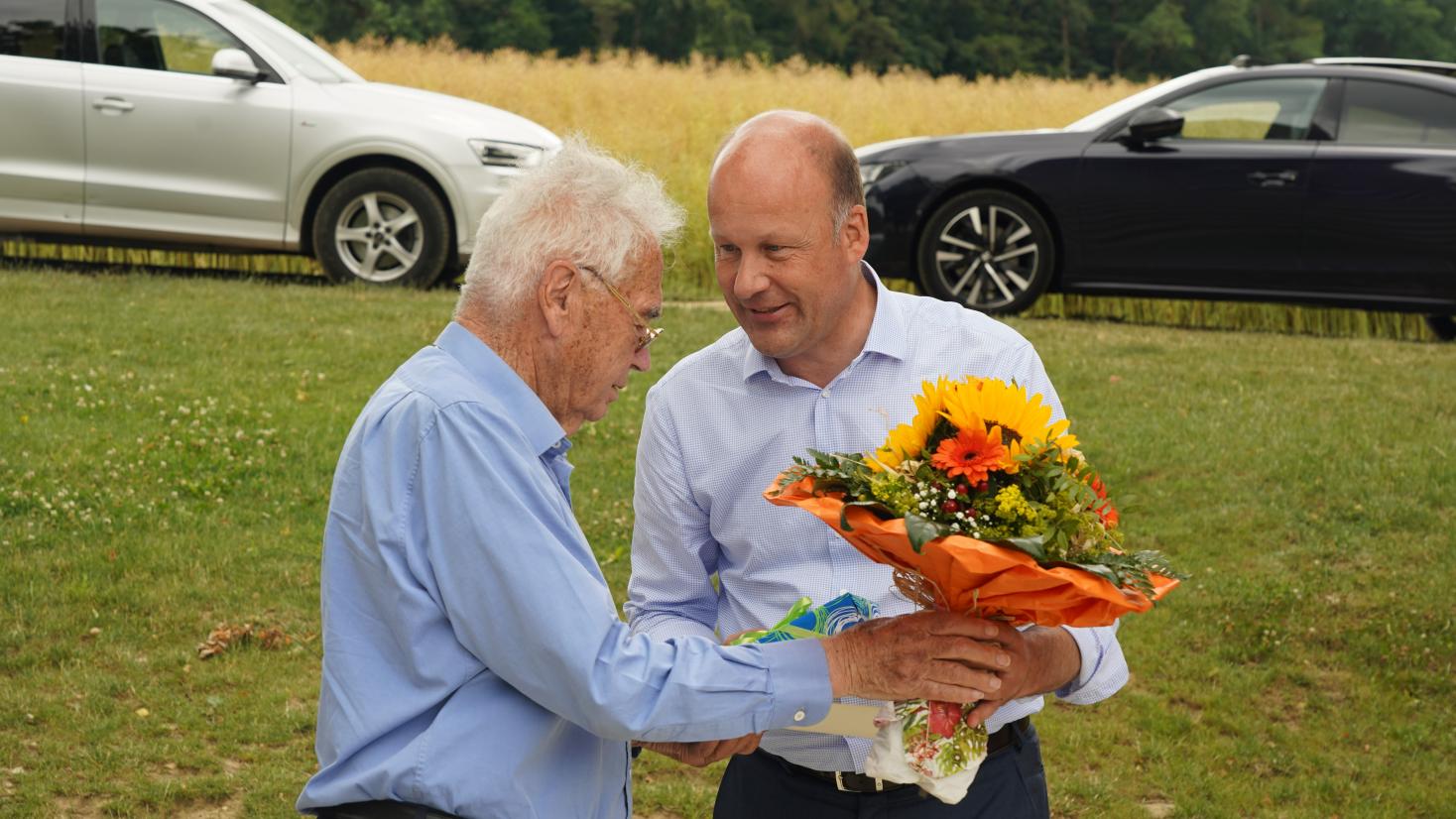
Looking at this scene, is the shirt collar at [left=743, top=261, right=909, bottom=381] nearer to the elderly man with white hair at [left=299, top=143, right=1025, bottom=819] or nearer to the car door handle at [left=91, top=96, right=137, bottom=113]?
the elderly man with white hair at [left=299, top=143, right=1025, bottom=819]

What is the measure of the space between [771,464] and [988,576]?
2.66 ft

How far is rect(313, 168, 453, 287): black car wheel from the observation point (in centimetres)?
1105

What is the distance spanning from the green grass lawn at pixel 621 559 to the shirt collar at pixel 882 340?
54 cm

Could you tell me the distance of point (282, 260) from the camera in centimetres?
1300

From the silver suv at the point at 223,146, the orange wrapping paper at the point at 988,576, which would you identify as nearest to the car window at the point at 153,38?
the silver suv at the point at 223,146

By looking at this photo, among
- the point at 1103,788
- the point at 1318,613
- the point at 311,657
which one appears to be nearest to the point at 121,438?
the point at 311,657

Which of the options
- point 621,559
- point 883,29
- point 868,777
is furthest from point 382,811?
point 883,29

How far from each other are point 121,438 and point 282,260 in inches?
216

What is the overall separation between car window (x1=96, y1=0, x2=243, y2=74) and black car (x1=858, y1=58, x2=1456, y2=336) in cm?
461

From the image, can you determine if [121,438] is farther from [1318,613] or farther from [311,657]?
[1318,613]

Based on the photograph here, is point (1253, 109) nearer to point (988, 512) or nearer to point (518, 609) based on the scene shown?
point (988, 512)

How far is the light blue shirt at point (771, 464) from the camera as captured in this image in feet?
10.4

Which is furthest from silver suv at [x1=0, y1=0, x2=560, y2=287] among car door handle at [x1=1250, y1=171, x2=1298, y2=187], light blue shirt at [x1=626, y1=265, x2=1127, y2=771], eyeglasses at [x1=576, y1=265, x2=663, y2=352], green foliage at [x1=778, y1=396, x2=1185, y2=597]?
green foliage at [x1=778, y1=396, x2=1185, y2=597]

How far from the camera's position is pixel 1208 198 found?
34.9ft
